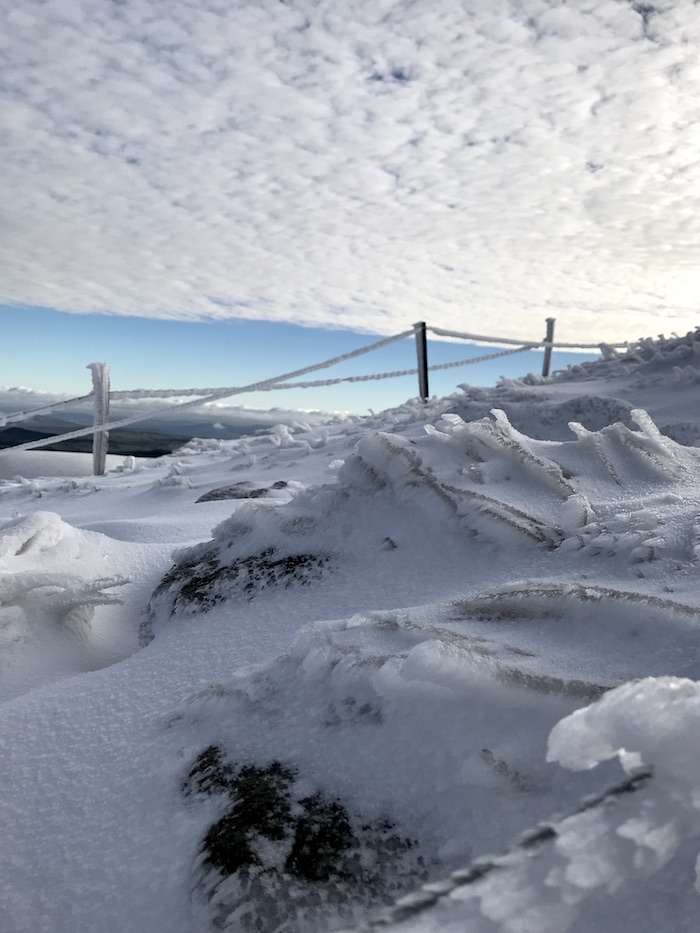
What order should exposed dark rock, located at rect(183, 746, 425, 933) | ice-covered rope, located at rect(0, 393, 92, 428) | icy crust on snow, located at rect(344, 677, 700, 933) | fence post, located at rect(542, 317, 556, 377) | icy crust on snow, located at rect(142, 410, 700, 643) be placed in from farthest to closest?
fence post, located at rect(542, 317, 556, 377) < ice-covered rope, located at rect(0, 393, 92, 428) < icy crust on snow, located at rect(142, 410, 700, 643) < exposed dark rock, located at rect(183, 746, 425, 933) < icy crust on snow, located at rect(344, 677, 700, 933)

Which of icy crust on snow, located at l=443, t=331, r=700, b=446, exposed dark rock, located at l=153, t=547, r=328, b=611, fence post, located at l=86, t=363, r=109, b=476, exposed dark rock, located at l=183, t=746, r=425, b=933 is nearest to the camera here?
exposed dark rock, located at l=183, t=746, r=425, b=933

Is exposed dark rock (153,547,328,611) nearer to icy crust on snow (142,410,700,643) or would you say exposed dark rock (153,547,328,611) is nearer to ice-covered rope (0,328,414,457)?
icy crust on snow (142,410,700,643)

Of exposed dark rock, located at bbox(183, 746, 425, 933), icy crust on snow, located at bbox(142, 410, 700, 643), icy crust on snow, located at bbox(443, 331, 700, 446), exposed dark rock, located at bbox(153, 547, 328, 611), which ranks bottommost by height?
→ exposed dark rock, located at bbox(183, 746, 425, 933)

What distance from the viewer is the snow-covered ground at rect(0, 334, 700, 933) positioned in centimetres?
54

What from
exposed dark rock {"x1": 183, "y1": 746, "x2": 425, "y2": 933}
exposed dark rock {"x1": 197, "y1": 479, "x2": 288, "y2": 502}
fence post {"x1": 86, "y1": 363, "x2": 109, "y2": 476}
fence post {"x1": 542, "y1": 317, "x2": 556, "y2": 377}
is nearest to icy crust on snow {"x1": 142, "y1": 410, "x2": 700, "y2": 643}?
exposed dark rock {"x1": 183, "y1": 746, "x2": 425, "y2": 933}

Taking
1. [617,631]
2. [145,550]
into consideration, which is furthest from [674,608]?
[145,550]

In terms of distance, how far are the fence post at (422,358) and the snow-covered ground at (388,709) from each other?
173 inches

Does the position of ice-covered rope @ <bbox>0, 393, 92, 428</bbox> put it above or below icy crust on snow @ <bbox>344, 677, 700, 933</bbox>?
above

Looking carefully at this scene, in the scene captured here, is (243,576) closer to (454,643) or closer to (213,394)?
(454,643)

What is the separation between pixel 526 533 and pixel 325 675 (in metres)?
0.61

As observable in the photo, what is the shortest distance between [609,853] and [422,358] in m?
5.83

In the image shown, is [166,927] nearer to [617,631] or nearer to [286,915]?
[286,915]

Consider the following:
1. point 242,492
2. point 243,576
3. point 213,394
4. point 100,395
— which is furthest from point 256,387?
point 243,576

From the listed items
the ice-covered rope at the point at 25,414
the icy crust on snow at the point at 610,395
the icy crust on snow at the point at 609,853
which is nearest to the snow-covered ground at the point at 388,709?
the icy crust on snow at the point at 609,853
